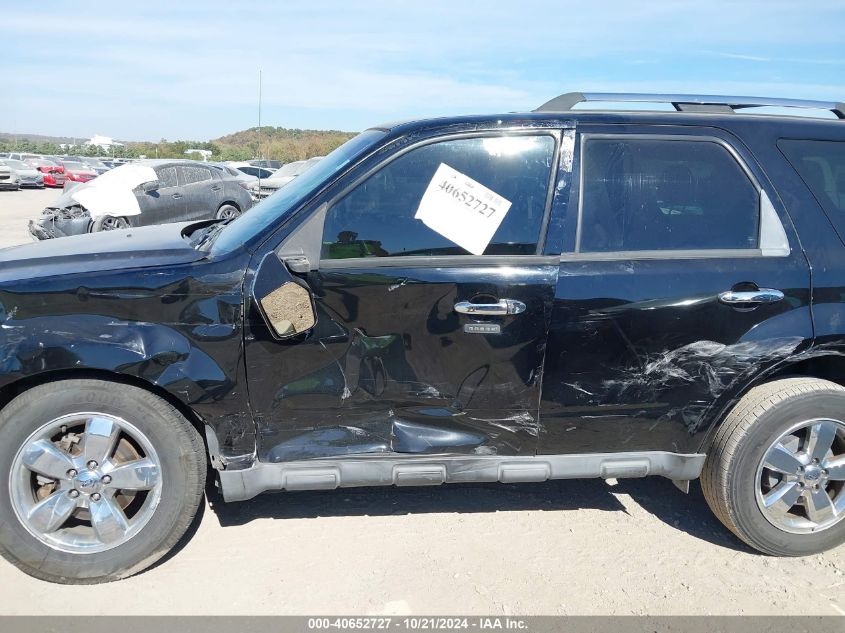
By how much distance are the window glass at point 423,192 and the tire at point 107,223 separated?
9.81 metres

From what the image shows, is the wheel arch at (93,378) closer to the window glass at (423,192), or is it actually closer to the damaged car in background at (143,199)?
the window glass at (423,192)

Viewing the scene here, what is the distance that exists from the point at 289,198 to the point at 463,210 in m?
0.81

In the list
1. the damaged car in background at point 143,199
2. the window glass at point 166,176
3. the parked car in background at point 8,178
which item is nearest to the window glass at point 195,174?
the damaged car in background at point 143,199

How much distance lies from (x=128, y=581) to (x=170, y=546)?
222mm

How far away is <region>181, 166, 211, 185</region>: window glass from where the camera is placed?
550 inches

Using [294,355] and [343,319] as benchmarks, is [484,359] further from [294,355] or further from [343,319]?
[294,355]

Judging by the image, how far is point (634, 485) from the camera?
3988 mm

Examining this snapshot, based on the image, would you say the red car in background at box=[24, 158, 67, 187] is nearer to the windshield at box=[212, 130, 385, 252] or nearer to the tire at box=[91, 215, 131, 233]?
the tire at box=[91, 215, 131, 233]

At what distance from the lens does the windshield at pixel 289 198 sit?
2971 millimetres

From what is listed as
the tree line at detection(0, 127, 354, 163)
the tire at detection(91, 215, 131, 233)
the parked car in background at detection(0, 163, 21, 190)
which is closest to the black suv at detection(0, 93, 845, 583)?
the tire at detection(91, 215, 131, 233)

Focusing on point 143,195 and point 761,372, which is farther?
point 143,195
